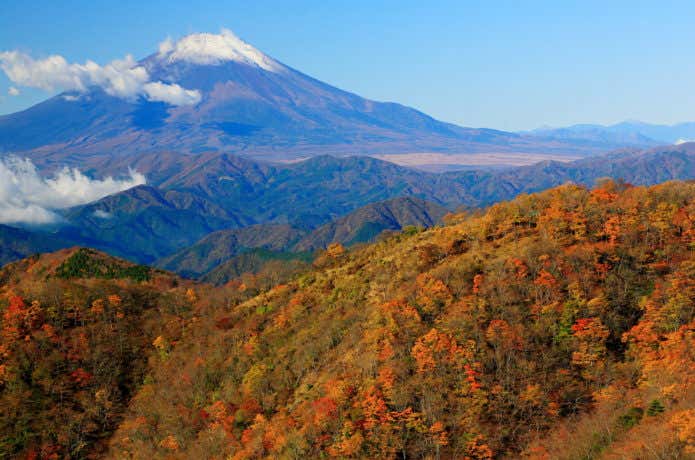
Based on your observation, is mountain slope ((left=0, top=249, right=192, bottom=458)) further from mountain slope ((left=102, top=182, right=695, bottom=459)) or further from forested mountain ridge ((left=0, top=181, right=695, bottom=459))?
mountain slope ((left=102, top=182, right=695, bottom=459))

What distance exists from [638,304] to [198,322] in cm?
7128

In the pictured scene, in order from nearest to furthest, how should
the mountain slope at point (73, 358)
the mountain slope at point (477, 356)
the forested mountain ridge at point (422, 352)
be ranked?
the mountain slope at point (477, 356) → the forested mountain ridge at point (422, 352) → the mountain slope at point (73, 358)

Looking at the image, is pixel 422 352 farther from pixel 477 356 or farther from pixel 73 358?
pixel 73 358

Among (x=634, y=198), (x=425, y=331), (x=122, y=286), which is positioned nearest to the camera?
(x=425, y=331)

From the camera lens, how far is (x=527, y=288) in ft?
249

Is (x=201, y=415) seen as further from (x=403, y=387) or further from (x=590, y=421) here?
(x=590, y=421)

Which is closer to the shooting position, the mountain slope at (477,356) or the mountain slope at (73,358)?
the mountain slope at (477,356)

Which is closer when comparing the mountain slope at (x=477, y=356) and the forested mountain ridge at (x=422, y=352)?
the mountain slope at (x=477, y=356)

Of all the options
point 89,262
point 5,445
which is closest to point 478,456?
point 5,445

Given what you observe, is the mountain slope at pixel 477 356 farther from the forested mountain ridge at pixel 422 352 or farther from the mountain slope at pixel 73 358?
the mountain slope at pixel 73 358

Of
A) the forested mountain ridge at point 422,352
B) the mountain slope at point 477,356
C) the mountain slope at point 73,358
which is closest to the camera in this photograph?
the mountain slope at point 477,356

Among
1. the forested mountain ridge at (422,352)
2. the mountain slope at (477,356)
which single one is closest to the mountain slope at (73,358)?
the forested mountain ridge at (422,352)

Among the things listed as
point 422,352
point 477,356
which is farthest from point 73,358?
point 477,356

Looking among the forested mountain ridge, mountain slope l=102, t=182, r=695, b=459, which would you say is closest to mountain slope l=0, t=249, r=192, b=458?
the forested mountain ridge
